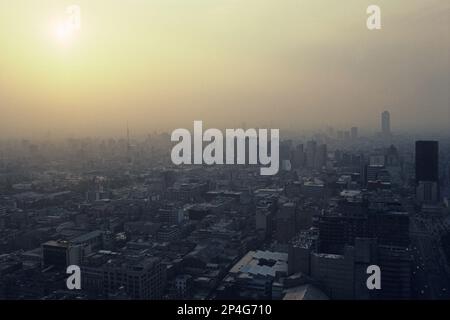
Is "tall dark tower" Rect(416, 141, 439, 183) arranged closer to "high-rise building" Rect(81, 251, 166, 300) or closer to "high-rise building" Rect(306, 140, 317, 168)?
"high-rise building" Rect(306, 140, 317, 168)

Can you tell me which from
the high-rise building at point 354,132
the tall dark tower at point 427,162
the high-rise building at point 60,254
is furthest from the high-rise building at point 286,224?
the high-rise building at point 60,254

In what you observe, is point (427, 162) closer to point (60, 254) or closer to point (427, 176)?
point (427, 176)

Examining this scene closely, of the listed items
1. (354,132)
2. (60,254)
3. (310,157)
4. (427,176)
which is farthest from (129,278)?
(310,157)

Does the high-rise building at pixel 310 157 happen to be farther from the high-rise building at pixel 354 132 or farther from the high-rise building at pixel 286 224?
the high-rise building at pixel 286 224

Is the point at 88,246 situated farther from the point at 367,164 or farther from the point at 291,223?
the point at 367,164

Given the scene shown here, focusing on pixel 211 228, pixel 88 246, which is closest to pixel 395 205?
pixel 211 228

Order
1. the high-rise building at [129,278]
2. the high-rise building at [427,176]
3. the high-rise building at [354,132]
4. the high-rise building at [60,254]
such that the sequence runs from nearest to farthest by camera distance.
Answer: the high-rise building at [129,278] → the high-rise building at [60,254] → the high-rise building at [354,132] → the high-rise building at [427,176]
